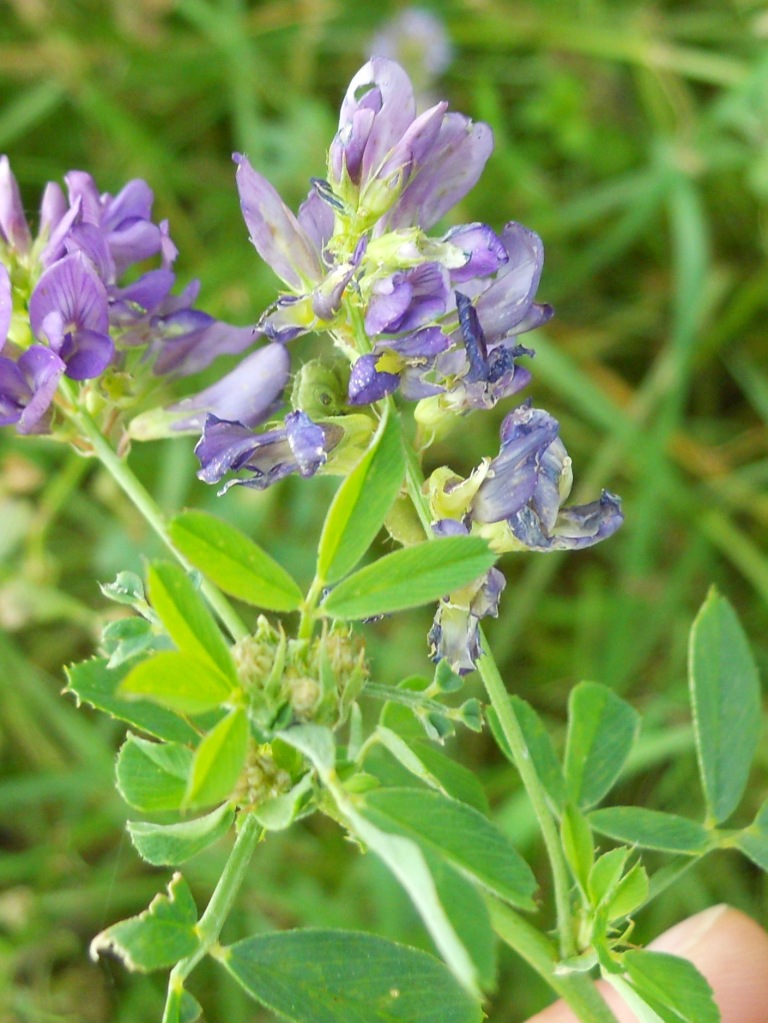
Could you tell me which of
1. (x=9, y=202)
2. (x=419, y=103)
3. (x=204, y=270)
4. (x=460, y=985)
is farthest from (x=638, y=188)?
(x=460, y=985)

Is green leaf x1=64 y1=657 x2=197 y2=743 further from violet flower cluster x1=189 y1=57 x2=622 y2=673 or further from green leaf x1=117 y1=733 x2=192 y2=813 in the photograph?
violet flower cluster x1=189 y1=57 x2=622 y2=673

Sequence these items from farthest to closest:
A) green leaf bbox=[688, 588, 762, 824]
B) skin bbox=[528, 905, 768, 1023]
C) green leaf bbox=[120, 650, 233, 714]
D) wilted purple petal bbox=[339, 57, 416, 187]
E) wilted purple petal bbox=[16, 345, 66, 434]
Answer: skin bbox=[528, 905, 768, 1023]
green leaf bbox=[688, 588, 762, 824]
wilted purple petal bbox=[16, 345, 66, 434]
wilted purple petal bbox=[339, 57, 416, 187]
green leaf bbox=[120, 650, 233, 714]

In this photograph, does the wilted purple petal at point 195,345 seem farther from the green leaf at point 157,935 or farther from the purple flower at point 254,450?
the green leaf at point 157,935

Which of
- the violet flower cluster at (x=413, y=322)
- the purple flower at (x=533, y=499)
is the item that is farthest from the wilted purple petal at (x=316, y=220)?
the purple flower at (x=533, y=499)

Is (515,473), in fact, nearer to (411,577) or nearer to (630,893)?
(411,577)

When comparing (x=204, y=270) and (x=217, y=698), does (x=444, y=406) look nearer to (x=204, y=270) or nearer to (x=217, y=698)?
(x=217, y=698)

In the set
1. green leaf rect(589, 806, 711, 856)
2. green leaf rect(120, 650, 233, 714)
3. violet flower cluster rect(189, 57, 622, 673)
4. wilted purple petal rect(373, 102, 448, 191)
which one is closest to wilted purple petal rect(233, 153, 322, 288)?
violet flower cluster rect(189, 57, 622, 673)
